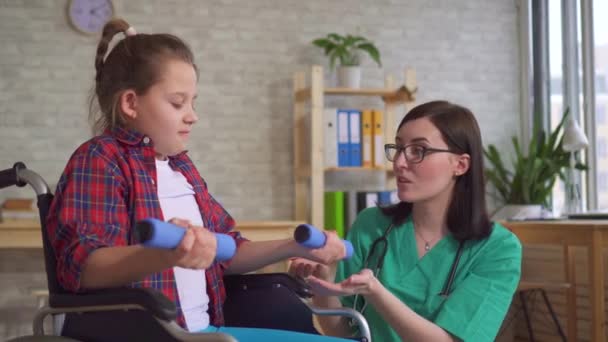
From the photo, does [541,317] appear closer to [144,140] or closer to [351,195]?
[351,195]

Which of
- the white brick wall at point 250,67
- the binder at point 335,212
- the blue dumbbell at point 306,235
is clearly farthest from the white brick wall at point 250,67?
the blue dumbbell at point 306,235

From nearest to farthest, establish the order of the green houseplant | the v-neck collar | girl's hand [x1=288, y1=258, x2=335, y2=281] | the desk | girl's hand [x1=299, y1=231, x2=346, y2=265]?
girl's hand [x1=299, y1=231, x2=346, y2=265] → girl's hand [x1=288, y1=258, x2=335, y2=281] → the v-neck collar → the desk → the green houseplant

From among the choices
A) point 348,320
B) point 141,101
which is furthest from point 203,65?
point 141,101

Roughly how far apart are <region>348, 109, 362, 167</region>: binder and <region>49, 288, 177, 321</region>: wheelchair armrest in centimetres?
349

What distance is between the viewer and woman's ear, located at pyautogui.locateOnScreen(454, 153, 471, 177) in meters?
2.09

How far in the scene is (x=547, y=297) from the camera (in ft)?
15.7

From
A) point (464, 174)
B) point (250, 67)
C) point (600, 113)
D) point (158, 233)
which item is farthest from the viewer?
point (250, 67)

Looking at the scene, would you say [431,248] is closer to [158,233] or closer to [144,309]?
[144,309]

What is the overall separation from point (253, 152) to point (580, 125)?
2048mm

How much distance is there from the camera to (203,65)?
16.2ft

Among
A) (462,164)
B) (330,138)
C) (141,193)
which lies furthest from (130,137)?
(330,138)

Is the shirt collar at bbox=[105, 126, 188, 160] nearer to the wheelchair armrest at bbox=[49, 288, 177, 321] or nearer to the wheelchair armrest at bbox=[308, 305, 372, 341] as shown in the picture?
the wheelchair armrest at bbox=[49, 288, 177, 321]

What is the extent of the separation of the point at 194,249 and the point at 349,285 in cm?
56

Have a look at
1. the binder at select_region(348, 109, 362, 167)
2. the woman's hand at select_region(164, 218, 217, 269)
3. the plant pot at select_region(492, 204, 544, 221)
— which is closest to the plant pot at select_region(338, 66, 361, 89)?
the binder at select_region(348, 109, 362, 167)
